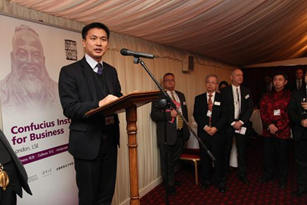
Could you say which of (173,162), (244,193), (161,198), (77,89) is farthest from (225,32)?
(77,89)

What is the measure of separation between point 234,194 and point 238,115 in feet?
3.50

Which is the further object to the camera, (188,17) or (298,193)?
(298,193)

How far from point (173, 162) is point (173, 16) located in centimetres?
185

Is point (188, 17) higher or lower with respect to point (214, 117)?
higher

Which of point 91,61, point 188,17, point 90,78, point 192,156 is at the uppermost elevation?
point 188,17

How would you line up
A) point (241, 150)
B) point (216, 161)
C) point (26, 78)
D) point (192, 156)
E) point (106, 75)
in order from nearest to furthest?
point (106, 75) → point (26, 78) → point (216, 161) → point (241, 150) → point (192, 156)

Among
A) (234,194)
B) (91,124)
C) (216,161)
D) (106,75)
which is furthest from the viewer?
(216,161)

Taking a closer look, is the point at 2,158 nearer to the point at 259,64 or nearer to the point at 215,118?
the point at 215,118

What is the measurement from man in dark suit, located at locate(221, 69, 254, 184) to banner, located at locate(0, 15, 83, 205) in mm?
2173

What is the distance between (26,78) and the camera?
5.82ft

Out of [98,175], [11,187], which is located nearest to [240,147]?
[98,175]

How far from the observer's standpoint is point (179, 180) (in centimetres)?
366

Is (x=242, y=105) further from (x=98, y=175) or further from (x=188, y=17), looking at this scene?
(x=98, y=175)

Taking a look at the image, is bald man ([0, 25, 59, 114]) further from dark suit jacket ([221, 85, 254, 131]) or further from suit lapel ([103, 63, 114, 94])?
dark suit jacket ([221, 85, 254, 131])
